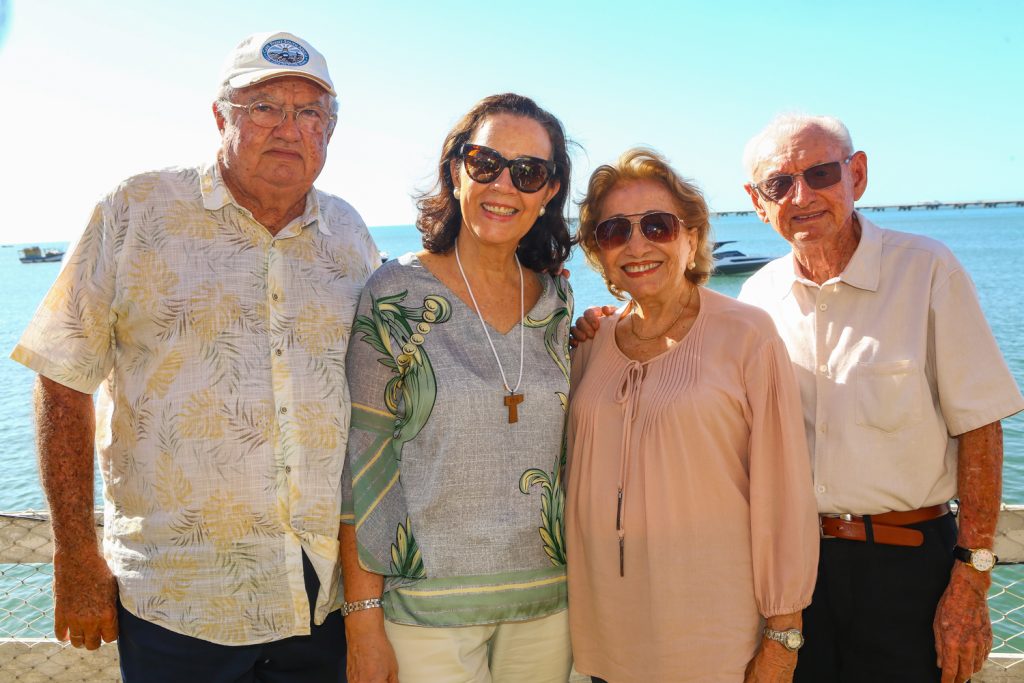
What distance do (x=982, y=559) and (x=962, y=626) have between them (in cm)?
24

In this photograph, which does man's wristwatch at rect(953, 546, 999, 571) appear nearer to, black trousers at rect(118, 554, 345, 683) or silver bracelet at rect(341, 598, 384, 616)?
silver bracelet at rect(341, 598, 384, 616)

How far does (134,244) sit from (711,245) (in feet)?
6.78

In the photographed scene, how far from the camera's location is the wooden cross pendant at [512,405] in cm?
241

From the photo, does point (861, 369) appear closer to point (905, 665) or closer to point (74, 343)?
point (905, 665)

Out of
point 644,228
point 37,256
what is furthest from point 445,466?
point 37,256

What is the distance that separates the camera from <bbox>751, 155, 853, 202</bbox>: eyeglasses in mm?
2828

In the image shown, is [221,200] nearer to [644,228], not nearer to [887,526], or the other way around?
[644,228]

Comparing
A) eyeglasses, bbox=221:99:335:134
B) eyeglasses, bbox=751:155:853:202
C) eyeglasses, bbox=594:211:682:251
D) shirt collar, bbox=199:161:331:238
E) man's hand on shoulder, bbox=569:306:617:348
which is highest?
eyeglasses, bbox=221:99:335:134

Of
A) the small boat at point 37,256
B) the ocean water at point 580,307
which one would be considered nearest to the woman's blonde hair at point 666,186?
the ocean water at point 580,307

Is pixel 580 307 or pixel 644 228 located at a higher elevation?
pixel 644 228

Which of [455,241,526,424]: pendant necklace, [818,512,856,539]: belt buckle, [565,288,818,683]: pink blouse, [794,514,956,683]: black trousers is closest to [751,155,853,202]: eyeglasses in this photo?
[565,288,818,683]: pink blouse

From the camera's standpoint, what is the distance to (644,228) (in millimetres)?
2695

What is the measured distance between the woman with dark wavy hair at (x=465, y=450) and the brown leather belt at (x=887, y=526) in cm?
101

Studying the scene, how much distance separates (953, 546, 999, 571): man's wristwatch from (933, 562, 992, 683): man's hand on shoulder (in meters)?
0.02
